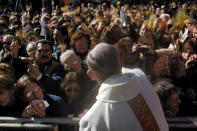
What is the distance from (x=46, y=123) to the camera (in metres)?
2.00

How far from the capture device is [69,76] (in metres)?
2.75

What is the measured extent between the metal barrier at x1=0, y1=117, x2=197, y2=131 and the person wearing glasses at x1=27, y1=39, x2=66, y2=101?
0.75 metres

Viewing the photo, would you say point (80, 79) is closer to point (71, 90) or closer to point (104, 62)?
point (71, 90)

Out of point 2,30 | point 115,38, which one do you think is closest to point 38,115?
point 115,38

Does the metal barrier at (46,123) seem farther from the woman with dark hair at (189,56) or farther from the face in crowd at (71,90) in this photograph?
the woman with dark hair at (189,56)

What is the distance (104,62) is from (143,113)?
1.27 feet

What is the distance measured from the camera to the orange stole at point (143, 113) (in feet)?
4.72

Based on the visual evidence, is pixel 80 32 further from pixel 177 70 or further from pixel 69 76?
pixel 177 70

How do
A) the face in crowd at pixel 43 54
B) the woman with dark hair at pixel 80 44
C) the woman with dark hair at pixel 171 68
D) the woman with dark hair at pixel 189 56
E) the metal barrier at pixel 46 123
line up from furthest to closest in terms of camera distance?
the woman with dark hair at pixel 80 44 < the face in crowd at pixel 43 54 < the woman with dark hair at pixel 189 56 < the woman with dark hair at pixel 171 68 < the metal barrier at pixel 46 123

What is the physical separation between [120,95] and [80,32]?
2.39m

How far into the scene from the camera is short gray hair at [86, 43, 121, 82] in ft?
4.86

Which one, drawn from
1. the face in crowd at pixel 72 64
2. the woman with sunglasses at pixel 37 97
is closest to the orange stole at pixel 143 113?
the woman with sunglasses at pixel 37 97

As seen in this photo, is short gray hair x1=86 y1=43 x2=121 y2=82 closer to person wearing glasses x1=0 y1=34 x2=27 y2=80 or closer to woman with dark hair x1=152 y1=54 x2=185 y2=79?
woman with dark hair x1=152 y1=54 x2=185 y2=79

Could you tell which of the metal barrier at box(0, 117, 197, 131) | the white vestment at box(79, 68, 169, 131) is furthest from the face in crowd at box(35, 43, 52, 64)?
the white vestment at box(79, 68, 169, 131)
